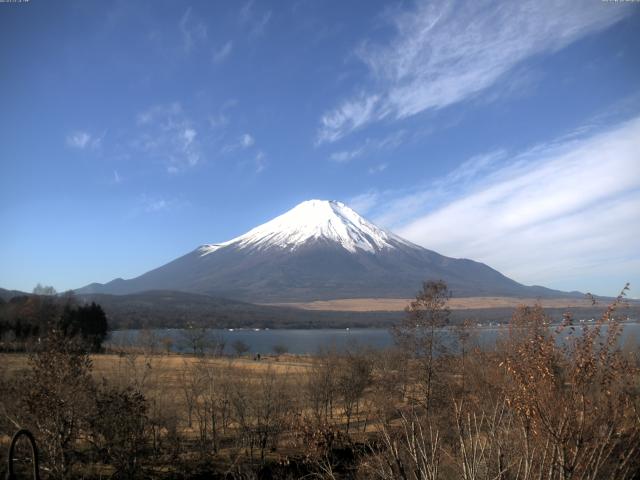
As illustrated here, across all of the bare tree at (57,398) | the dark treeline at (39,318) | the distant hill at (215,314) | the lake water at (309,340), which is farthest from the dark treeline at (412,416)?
the distant hill at (215,314)

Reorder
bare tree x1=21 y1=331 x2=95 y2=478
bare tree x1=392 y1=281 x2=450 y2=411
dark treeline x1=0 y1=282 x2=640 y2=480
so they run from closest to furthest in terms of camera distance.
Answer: dark treeline x1=0 y1=282 x2=640 y2=480
bare tree x1=21 y1=331 x2=95 y2=478
bare tree x1=392 y1=281 x2=450 y2=411

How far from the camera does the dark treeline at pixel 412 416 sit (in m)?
5.01

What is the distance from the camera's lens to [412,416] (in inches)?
287

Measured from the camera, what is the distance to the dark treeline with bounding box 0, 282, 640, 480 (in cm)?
501

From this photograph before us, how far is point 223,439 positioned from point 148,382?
21.3ft

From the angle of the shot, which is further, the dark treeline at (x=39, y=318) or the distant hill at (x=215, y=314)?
the distant hill at (x=215, y=314)

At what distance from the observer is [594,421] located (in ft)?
17.1

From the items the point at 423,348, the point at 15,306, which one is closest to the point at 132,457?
the point at 423,348

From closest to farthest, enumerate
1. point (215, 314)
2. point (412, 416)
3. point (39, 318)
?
1. point (412, 416)
2. point (39, 318)
3. point (215, 314)

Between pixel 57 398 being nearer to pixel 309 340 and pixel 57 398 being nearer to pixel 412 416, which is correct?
pixel 412 416

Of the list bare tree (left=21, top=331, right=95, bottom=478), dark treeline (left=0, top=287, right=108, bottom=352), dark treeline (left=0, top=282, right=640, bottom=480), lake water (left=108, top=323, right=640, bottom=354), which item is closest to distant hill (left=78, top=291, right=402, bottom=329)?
lake water (left=108, top=323, right=640, bottom=354)

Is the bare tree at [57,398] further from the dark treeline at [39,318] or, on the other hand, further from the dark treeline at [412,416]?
the dark treeline at [39,318]

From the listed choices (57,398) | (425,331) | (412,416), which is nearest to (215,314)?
(425,331)

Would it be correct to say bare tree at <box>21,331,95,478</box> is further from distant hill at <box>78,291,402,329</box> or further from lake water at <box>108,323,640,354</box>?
distant hill at <box>78,291,402,329</box>
